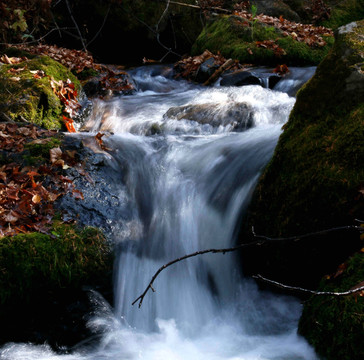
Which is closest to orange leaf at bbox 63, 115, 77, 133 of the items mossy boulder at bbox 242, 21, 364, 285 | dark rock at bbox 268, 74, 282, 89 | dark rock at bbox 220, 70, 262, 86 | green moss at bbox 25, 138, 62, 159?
green moss at bbox 25, 138, 62, 159

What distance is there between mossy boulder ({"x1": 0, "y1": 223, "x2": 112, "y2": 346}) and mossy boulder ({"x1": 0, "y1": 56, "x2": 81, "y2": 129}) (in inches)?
100

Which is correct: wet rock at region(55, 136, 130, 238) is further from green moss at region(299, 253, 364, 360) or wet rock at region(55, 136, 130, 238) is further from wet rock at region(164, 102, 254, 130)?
wet rock at region(164, 102, 254, 130)

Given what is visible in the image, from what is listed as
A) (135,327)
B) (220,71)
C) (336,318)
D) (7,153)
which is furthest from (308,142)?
(220,71)

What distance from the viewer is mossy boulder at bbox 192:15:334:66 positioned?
909cm

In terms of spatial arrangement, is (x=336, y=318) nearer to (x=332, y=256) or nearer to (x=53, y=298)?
(x=332, y=256)

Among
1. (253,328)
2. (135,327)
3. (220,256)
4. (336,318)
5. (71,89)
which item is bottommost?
(135,327)

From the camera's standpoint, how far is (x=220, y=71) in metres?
8.64

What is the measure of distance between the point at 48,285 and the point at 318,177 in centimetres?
228

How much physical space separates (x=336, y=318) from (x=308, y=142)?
1.46m

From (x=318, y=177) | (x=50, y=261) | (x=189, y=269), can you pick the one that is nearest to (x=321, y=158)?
(x=318, y=177)

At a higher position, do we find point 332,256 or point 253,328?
point 332,256

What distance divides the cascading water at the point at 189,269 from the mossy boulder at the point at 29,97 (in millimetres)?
1212

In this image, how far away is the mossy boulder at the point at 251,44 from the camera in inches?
358

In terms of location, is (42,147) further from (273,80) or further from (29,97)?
(273,80)
